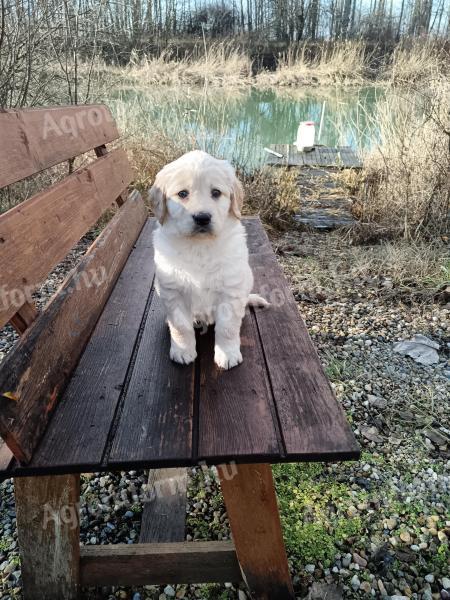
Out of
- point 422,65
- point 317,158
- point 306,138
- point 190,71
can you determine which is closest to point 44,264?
point 422,65

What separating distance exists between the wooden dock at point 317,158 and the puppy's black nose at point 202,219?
16.7 ft

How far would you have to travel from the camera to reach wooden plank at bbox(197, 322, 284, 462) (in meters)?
1.18

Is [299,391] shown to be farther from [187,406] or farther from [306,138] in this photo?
[306,138]

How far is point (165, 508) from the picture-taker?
1948 mm

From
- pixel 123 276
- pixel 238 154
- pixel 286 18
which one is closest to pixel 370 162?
pixel 238 154

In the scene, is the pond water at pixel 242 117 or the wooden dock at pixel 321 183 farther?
the pond water at pixel 242 117

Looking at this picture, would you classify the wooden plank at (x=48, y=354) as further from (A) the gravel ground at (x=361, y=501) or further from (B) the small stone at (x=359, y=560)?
(B) the small stone at (x=359, y=560)

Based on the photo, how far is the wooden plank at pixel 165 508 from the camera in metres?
1.84

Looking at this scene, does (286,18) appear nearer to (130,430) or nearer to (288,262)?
(288,262)

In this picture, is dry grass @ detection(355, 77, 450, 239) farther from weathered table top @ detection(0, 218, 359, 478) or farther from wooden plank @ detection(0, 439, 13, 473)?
wooden plank @ detection(0, 439, 13, 473)

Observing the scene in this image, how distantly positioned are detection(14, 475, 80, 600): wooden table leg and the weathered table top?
0.82 feet

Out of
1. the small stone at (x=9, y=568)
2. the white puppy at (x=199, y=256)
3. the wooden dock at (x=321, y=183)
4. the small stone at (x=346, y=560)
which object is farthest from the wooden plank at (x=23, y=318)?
the wooden dock at (x=321, y=183)

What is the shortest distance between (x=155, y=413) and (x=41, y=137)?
1165 mm

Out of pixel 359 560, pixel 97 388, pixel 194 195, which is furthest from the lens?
pixel 359 560
